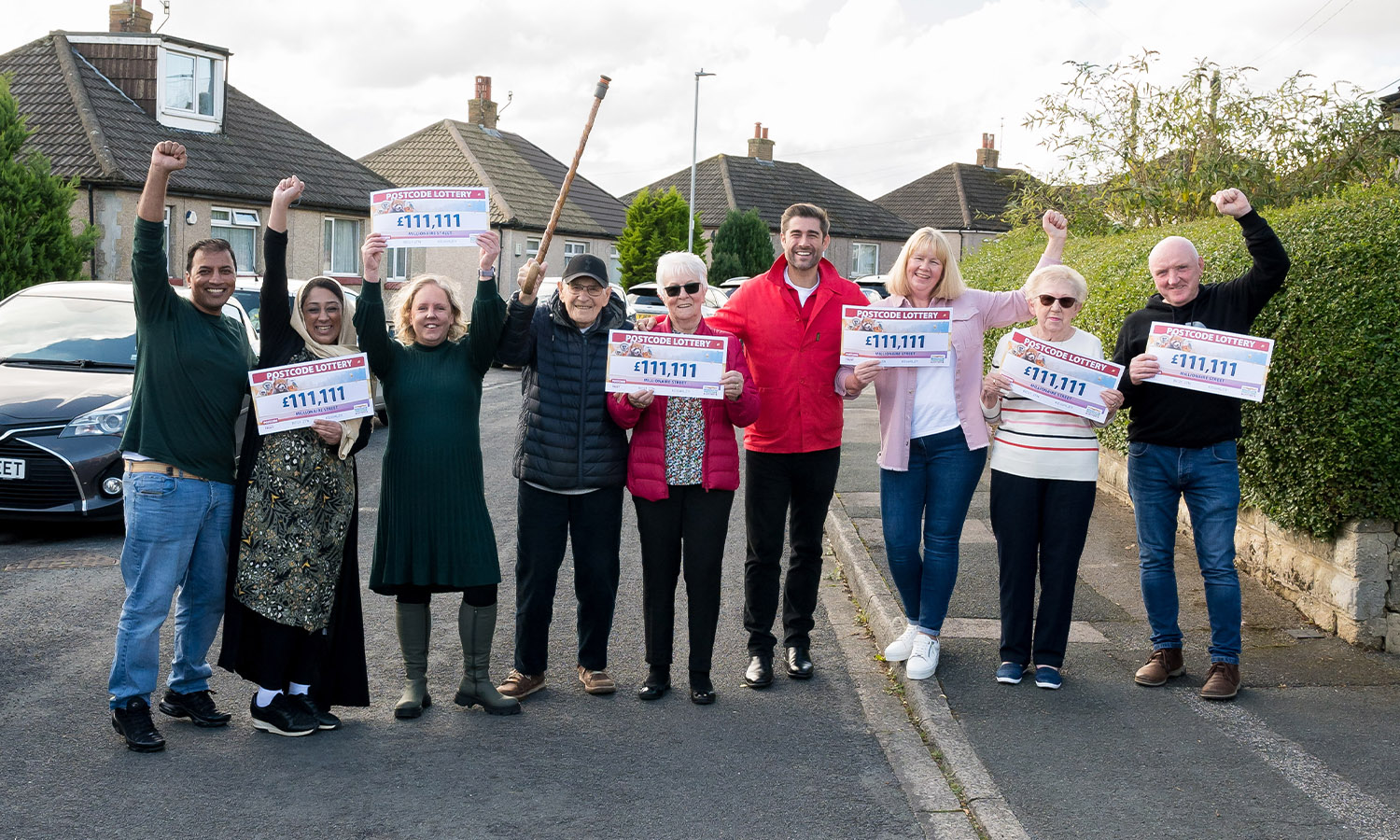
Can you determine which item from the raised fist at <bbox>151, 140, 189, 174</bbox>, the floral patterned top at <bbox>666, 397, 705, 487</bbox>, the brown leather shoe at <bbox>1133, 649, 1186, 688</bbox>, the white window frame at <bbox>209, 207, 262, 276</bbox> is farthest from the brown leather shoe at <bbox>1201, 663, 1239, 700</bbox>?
the white window frame at <bbox>209, 207, 262, 276</bbox>

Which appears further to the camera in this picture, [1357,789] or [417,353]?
[417,353]

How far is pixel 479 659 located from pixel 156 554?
1.37 metres

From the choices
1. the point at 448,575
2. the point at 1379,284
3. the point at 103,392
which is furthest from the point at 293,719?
the point at 1379,284

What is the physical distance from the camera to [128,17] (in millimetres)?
30188

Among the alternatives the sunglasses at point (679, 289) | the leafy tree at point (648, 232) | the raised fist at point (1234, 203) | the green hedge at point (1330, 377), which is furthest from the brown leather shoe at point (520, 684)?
the leafy tree at point (648, 232)

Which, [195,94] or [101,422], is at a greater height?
[195,94]

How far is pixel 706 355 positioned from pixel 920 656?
1.80 meters

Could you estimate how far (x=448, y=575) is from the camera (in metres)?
5.17

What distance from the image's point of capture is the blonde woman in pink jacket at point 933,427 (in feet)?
18.8

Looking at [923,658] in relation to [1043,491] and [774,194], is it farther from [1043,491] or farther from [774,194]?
[774,194]

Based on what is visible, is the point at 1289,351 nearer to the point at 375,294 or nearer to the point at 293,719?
the point at 375,294

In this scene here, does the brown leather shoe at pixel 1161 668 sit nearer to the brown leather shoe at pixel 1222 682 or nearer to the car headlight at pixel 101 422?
the brown leather shoe at pixel 1222 682

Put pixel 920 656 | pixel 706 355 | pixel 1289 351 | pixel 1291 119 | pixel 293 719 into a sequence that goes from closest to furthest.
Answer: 1. pixel 293 719
2. pixel 706 355
3. pixel 920 656
4. pixel 1289 351
5. pixel 1291 119

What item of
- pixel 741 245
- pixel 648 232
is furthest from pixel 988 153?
pixel 648 232
